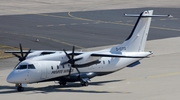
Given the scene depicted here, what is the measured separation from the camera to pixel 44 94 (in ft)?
138

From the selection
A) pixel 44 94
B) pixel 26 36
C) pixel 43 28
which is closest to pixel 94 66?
pixel 44 94

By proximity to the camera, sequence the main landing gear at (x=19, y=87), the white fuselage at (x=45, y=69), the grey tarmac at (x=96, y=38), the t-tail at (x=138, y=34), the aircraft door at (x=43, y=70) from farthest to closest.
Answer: the t-tail at (x=138, y=34), the aircraft door at (x=43, y=70), the main landing gear at (x=19, y=87), the grey tarmac at (x=96, y=38), the white fuselage at (x=45, y=69)

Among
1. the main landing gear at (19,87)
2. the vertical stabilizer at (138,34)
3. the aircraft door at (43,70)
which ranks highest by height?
the vertical stabilizer at (138,34)

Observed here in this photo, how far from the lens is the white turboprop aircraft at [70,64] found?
141 feet

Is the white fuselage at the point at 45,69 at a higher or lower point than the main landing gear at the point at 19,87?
higher

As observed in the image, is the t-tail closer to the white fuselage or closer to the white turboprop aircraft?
the white turboprop aircraft

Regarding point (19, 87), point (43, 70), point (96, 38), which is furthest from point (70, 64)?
point (96, 38)

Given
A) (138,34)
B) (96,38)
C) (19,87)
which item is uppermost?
(96,38)

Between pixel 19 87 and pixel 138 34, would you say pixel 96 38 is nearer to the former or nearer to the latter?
pixel 138 34

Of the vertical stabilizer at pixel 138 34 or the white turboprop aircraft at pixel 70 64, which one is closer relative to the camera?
the white turboprop aircraft at pixel 70 64

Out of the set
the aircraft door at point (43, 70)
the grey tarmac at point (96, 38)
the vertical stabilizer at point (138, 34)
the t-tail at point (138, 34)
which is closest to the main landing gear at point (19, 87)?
the grey tarmac at point (96, 38)

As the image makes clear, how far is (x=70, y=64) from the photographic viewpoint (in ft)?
147

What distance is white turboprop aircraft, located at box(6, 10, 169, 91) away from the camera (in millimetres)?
42906

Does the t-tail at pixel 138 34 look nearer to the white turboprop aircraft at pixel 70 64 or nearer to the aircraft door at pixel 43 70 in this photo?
the white turboprop aircraft at pixel 70 64
